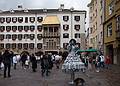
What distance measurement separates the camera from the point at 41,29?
88.1 meters

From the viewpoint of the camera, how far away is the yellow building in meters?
43.8

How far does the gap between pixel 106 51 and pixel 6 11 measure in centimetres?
4456

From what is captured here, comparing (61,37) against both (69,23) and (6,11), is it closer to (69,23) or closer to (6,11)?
(69,23)

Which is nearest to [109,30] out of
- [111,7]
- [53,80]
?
[111,7]

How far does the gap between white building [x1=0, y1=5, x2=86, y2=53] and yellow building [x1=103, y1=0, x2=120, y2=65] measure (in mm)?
31893

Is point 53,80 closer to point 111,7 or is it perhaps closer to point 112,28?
point 112,28

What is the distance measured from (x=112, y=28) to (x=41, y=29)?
4185cm

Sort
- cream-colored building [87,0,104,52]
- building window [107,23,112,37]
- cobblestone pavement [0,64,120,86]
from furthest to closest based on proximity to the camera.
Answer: cream-colored building [87,0,104,52]
building window [107,23,112,37]
cobblestone pavement [0,64,120,86]

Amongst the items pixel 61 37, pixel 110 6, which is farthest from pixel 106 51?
pixel 61 37

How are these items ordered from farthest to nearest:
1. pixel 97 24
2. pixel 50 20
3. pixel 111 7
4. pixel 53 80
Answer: pixel 50 20 < pixel 97 24 < pixel 111 7 < pixel 53 80

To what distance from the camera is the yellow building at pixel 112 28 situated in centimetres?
4375

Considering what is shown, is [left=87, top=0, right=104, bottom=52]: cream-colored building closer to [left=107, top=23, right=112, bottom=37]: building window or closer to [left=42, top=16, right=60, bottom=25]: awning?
[left=107, top=23, right=112, bottom=37]: building window

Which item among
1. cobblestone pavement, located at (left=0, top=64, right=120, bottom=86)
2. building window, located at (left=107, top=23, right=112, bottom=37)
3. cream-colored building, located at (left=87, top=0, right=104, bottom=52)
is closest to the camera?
cobblestone pavement, located at (left=0, top=64, right=120, bottom=86)

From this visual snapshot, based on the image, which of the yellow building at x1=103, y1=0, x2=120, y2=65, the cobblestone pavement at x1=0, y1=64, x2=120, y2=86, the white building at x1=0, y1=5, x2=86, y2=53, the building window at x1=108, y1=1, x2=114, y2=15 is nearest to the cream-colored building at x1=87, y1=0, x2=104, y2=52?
the yellow building at x1=103, y1=0, x2=120, y2=65
